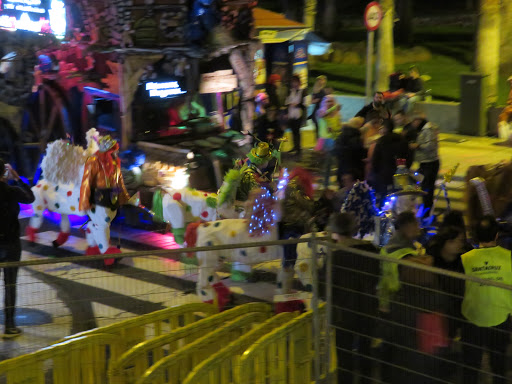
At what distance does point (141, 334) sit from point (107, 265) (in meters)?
4.23

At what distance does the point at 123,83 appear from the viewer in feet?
43.6

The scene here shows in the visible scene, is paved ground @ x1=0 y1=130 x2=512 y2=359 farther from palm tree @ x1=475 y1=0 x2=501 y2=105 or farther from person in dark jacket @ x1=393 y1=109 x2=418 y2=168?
palm tree @ x1=475 y1=0 x2=501 y2=105

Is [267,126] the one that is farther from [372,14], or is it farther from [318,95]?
[372,14]

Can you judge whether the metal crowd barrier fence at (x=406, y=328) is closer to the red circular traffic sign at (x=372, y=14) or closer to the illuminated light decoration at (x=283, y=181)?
the illuminated light decoration at (x=283, y=181)

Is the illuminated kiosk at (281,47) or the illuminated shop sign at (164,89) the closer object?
the illuminated shop sign at (164,89)

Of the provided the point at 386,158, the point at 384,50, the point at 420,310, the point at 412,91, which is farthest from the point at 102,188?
the point at 384,50

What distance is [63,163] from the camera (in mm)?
11617

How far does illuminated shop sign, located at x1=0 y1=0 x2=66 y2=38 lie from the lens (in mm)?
13711

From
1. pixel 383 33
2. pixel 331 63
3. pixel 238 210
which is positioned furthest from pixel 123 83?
pixel 331 63

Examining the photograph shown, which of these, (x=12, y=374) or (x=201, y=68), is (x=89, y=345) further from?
(x=201, y=68)

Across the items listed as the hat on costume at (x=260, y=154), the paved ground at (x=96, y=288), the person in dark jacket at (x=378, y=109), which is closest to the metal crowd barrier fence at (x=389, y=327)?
the paved ground at (x=96, y=288)

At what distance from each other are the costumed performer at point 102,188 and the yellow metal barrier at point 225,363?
15.7 feet

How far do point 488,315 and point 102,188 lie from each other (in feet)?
19.0

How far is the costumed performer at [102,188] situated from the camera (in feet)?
33.7
